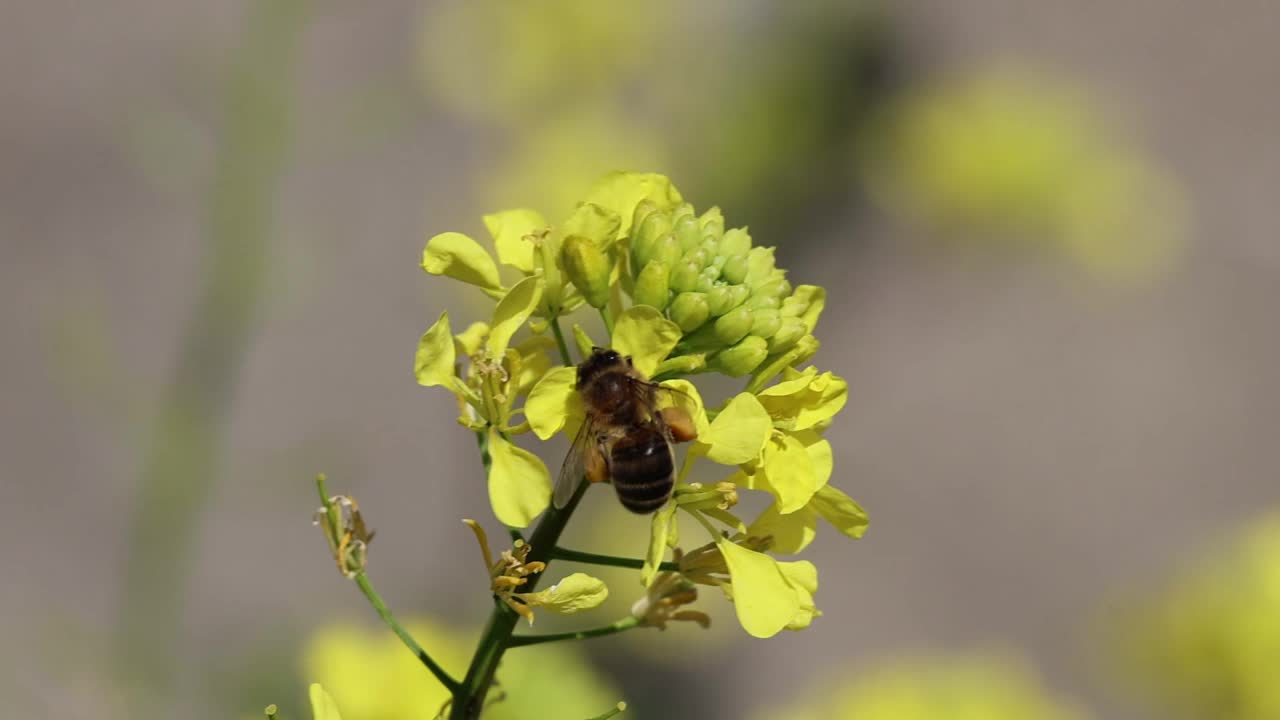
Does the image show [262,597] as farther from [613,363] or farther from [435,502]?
[613,363]

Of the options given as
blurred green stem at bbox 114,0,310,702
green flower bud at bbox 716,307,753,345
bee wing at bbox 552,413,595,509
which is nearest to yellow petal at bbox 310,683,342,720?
bee wing at bbox 552,413,595,509

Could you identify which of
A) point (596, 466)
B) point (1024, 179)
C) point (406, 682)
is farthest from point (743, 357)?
point (1024, 179)

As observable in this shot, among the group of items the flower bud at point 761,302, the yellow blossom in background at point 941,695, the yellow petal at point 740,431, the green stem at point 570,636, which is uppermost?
the flower bud at point 761,302

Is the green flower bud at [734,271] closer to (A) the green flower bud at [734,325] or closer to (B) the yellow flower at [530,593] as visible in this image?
(A) the green flower bud at [734,325]

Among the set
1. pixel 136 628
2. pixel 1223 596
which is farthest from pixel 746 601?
pixel 1223 596

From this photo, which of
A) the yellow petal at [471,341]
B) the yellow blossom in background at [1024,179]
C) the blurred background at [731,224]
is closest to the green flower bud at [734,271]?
the yellow petal at [471,341]

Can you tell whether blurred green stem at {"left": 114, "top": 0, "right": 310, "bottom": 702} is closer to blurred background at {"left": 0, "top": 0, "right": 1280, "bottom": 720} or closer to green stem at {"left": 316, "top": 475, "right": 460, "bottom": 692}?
blurred background at {"left": 0, "top": 0, "right": 1280, "bottom": 720}
